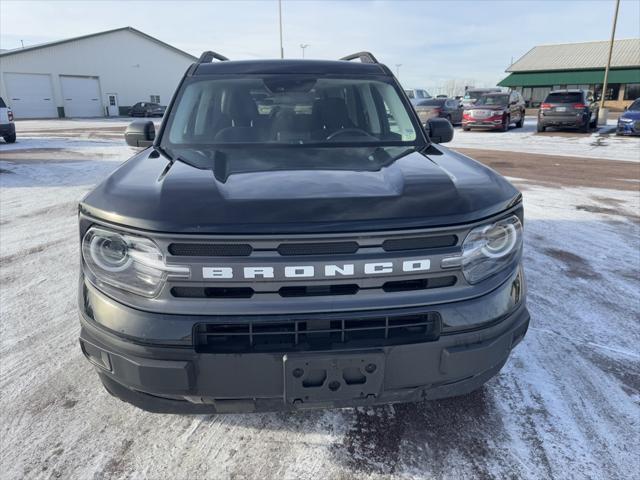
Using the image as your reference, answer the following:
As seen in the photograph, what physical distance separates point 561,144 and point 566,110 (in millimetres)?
4483

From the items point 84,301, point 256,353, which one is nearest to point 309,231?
point 256,353

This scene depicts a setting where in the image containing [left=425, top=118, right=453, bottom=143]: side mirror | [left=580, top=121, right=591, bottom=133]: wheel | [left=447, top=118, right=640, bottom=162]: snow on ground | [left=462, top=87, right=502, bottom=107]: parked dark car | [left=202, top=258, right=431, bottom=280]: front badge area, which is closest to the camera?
[left=202, top=258, right=431, bottom=280]: front badge area

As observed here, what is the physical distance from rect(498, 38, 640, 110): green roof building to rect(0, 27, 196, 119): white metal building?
37.2 meters

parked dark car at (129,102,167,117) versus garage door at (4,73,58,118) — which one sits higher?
garage door at (4,73,58,118)

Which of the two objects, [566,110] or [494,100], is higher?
[494,100]

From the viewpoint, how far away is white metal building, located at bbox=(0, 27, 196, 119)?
40.0 meters

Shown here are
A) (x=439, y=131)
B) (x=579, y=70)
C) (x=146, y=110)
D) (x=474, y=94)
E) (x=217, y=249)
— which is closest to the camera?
(x=217, y=249)

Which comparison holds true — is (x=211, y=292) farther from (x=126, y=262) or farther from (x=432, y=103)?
(x=432, y=103)

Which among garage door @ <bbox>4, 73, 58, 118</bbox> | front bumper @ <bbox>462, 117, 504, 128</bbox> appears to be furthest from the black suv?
garage door @ <bbox>4, 73, 58, 118</bbox>

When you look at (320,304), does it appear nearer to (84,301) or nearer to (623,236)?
(84,301)

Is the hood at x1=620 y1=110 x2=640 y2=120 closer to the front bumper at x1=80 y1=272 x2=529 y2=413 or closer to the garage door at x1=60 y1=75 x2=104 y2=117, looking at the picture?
the front bumper at x1=80 y1=272 x2=529 y2=413

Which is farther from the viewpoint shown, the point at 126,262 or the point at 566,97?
the point at 566,97

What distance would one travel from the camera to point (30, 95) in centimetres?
4034

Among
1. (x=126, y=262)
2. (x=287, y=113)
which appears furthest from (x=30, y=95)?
(x=126, y=262)
